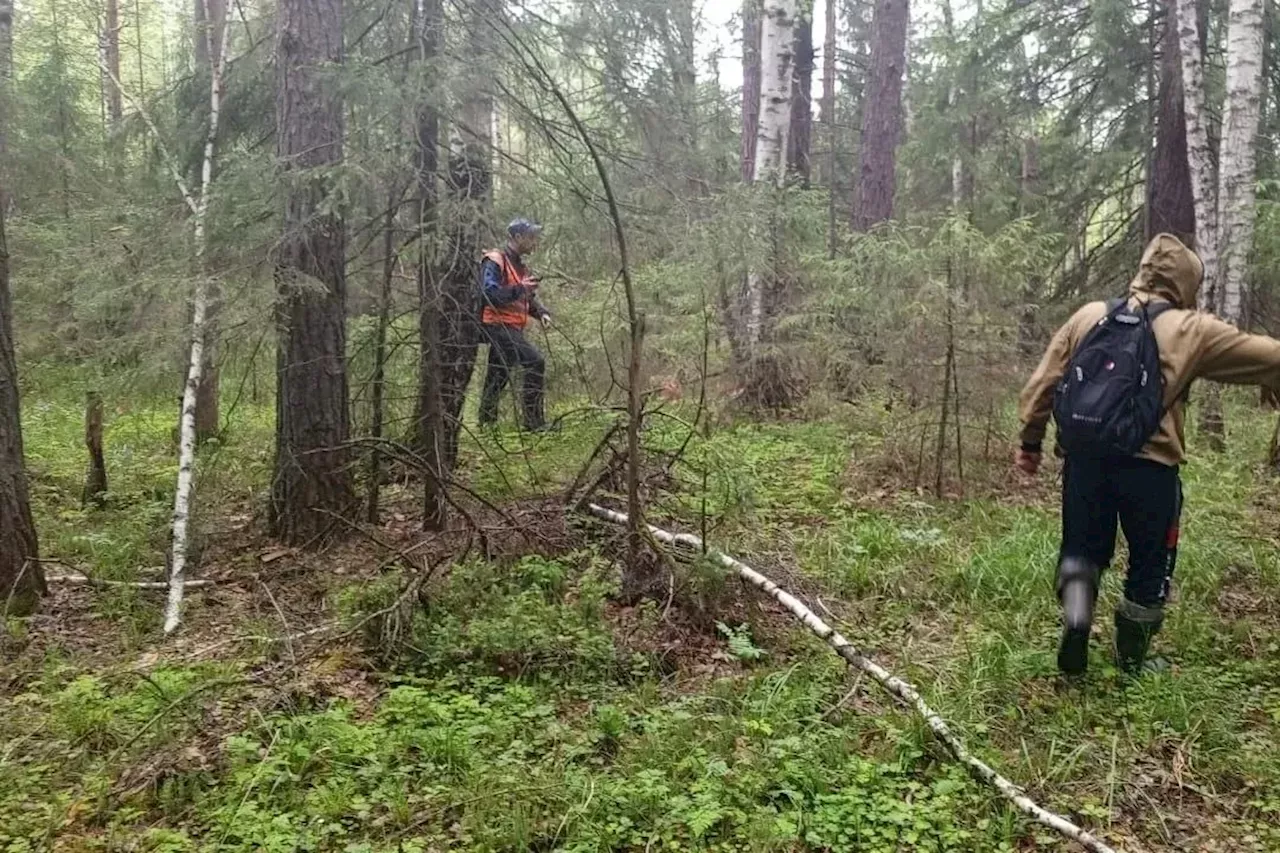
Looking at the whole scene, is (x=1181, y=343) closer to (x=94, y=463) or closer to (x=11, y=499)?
(x=11, y=499)

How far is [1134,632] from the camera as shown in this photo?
423cm

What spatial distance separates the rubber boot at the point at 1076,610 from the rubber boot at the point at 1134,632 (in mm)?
175

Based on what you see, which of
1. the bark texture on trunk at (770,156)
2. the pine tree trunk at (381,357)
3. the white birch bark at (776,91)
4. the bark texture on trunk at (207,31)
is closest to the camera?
the pine tree trunk at (381,357)

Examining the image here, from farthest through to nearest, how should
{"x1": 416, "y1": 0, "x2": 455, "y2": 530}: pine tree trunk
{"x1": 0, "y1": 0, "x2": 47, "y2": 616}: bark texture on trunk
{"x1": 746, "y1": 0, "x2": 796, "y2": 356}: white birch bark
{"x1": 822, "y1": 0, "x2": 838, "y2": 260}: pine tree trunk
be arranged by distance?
{"x1": 822, "y1": 0, "x2": 838, "y2": 260}: pine tree trunk → {"x1": 746, "y1": 0, "x2": 796, "y2": 356}: white birch bark → {"x1": 416, "y1": 0, "x2": 455, "y2": 530}: pine tree trunk → {"x1": 0, "y1": 0, "x2": 47, "y2": 616}: bark texture on trunk

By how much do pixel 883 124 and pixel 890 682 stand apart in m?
9.25

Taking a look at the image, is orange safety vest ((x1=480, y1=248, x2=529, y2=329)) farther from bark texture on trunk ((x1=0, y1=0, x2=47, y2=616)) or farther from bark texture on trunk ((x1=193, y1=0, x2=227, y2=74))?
bark texture on trunk ((x1=0, y1=0, x2=47, y2=616))

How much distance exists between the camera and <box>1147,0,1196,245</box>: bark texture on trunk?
1104cm

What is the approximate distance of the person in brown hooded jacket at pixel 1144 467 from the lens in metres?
3.90

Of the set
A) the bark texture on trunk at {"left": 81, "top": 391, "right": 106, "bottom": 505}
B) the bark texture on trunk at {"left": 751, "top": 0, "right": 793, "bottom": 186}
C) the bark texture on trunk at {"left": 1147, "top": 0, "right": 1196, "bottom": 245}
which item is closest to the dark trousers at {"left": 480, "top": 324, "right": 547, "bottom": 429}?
the bark texture on trunk at {"left": 81, "top": 391, "right": 106, "bottom": 505}

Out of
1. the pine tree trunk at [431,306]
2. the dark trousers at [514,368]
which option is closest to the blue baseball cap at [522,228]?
the pine tree trunk at [431,306]

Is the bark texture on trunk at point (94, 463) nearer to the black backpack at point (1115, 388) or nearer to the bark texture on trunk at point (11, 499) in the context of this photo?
the bark texture on trunk at point (11, 499)

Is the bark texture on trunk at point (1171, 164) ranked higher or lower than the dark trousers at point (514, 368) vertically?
higher

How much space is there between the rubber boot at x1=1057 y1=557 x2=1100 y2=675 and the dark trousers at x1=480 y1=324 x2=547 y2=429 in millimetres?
3417

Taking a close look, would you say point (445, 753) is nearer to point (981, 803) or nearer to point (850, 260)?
point (981, 803)
